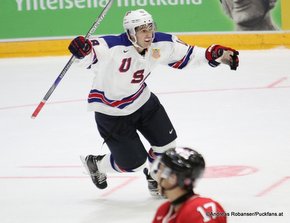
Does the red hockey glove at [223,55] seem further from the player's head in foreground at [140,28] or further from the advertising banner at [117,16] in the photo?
the advertising banner at [117,16]

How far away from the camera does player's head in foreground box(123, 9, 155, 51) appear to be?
4969 mm

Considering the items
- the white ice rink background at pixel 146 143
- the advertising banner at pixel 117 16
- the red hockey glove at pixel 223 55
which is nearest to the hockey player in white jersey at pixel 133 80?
the red hockey glove at pixel 223 55

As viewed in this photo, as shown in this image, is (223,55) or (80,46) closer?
(80,46)

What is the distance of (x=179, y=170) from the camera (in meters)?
2.71

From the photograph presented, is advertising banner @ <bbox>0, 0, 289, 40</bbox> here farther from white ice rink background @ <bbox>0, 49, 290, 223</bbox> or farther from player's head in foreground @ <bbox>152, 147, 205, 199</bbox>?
player's head in foreground @ <bbox>152, 147, 205, 199</bbox>

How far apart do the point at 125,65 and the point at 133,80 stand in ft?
0.38

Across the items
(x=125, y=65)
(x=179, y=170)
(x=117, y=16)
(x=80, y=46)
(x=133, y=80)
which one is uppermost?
(x=179, y=170)

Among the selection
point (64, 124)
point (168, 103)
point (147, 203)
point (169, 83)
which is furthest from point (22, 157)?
point (169, 83)

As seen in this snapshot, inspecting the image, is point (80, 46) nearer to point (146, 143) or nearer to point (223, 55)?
point (223, 55)

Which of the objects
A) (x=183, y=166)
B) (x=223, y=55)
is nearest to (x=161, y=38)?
(x=223, y=55)

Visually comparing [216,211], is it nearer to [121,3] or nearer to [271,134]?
[271,134]

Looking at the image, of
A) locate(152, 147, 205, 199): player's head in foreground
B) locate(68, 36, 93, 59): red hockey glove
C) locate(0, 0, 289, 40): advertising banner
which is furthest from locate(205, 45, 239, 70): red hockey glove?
locate(0, 0, 289, 40): advertising banner

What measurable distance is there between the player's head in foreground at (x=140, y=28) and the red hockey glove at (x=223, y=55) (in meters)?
0.40

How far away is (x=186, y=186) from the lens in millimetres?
2709
